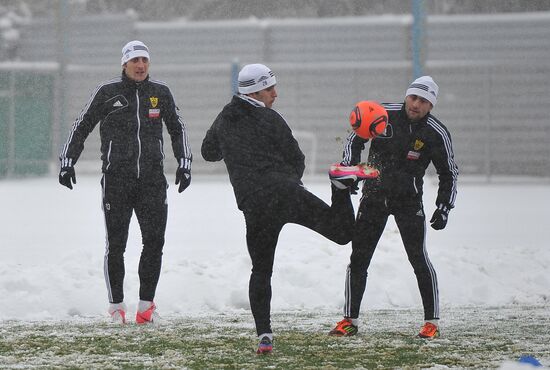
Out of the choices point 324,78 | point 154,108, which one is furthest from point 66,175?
point 324,78

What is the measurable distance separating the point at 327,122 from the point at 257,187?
1978cm

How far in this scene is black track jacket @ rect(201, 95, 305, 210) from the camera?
6391 millimetres

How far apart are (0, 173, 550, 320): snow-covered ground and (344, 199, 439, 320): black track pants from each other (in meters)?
1.46

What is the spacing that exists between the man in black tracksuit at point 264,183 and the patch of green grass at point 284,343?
432 millimetres

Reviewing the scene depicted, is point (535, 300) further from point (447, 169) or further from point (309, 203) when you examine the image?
point (309, 203)

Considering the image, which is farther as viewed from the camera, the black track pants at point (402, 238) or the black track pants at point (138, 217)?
the black track pants at point (138, 217)

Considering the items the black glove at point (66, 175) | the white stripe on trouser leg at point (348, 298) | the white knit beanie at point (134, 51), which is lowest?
the white stripe on trouser leg at point (348, 298)

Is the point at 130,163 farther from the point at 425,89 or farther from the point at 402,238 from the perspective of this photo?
the point at 425,89

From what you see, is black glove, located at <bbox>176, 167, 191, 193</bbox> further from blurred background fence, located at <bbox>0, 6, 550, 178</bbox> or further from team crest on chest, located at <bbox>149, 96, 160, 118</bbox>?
blurred background fence, located at <bbox>0, 6, 550, 178</bbox>

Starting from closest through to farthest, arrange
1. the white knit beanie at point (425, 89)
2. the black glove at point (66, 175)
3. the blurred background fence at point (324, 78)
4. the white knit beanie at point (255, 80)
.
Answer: the white knit beanie at point (255, 80) → the white knit beanie at point (425, 89) → the black glove at point (66, 175) → the blurred background fence at point (324, 78)

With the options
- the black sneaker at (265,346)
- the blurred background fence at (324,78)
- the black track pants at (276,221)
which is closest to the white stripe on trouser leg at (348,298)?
the black track pants at (276,221)

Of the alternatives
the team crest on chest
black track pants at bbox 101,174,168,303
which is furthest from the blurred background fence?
black track pants at bbox 101,174,168,303

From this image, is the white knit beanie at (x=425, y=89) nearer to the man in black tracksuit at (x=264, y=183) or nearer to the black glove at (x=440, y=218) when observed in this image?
the black glove at (x=440, y=218)

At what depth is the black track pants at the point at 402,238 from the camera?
23.8 feet
